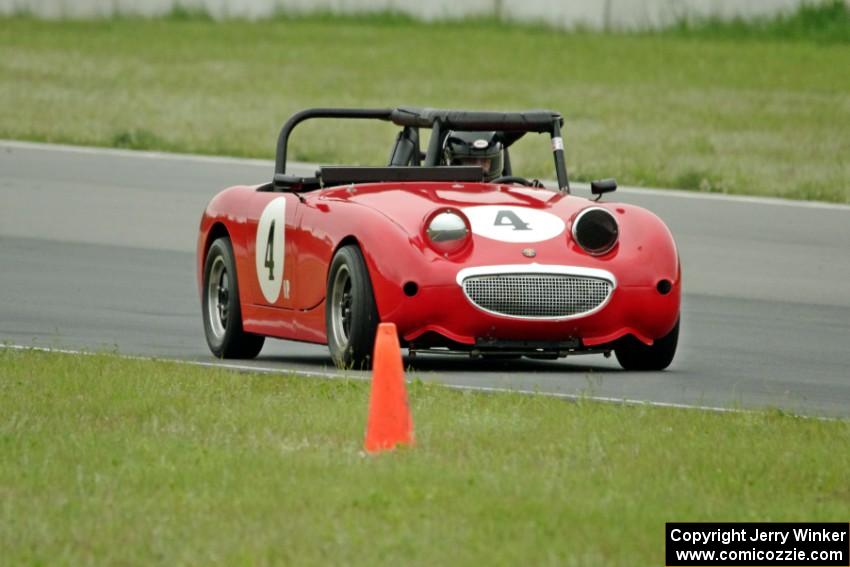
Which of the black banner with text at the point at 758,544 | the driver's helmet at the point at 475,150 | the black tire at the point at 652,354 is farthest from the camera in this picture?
the driver's helmet at the point at 475,150

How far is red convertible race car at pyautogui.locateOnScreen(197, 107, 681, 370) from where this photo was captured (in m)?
9.73

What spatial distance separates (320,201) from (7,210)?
8.94 metres

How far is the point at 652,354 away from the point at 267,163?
10.8 metres

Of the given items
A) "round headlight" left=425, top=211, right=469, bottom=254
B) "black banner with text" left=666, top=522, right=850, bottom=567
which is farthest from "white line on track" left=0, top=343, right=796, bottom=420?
"black banner with text" left=666, top=522, right=850, bottom=567

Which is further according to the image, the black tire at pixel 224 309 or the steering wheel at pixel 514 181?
the black tire at pixel 224 309

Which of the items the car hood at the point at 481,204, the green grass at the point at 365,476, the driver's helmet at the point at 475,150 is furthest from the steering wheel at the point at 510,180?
the green grass at the point at 365,476

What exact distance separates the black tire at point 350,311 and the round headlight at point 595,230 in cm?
103

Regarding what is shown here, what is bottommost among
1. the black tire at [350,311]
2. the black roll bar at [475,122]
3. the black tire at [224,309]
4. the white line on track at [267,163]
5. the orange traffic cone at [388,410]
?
the white line on track at [267,163]

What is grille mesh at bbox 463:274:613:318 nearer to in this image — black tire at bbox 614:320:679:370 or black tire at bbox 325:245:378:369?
black tire at bbox 325:245:378:369

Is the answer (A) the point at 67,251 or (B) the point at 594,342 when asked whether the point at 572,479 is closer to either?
(B) the point at 594,342

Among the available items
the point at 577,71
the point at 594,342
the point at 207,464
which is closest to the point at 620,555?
the point at 207,464

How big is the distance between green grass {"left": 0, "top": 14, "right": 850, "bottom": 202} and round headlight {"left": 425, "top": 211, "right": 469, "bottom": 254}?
9912 millimetres

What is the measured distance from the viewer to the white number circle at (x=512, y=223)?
9.88 m

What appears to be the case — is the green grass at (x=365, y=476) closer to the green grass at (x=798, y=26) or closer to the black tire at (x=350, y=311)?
the black tire at (x=350, y=311)
